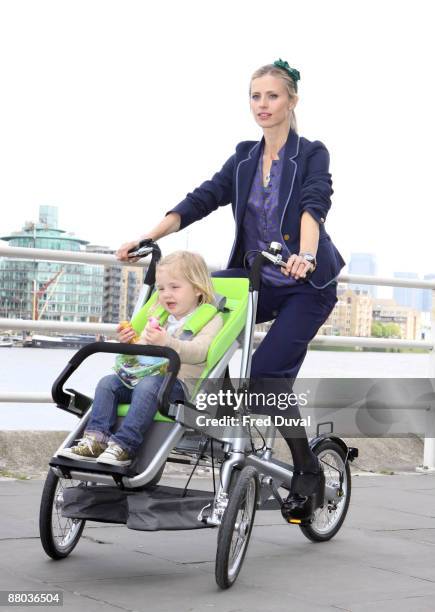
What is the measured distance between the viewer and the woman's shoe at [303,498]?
4.57 metres

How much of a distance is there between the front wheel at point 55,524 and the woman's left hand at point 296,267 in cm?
118

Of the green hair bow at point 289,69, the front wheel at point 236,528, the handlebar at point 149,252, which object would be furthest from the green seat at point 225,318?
the green hair bow at point 289,69

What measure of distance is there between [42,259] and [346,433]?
2.58 meters

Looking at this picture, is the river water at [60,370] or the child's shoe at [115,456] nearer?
the child's shoe at [115,456]

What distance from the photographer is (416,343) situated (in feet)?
24.5

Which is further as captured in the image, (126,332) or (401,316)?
(401,316)

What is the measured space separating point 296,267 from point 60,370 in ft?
7.56

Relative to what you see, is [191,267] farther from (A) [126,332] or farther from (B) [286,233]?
(B) [286,233]

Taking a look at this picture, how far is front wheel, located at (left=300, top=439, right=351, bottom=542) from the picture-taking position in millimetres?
4941

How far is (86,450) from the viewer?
153 inches

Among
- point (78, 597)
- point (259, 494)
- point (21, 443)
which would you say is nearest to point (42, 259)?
point (21, 443)

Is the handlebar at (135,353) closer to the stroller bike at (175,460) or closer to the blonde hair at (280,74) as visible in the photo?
the stroller bike at (175,460)

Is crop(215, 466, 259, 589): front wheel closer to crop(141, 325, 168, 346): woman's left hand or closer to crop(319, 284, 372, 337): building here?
crop(141, 325, 168, 346): woman's left hand

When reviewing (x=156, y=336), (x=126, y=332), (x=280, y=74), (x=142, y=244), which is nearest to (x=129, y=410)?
(x=156, y=336)
